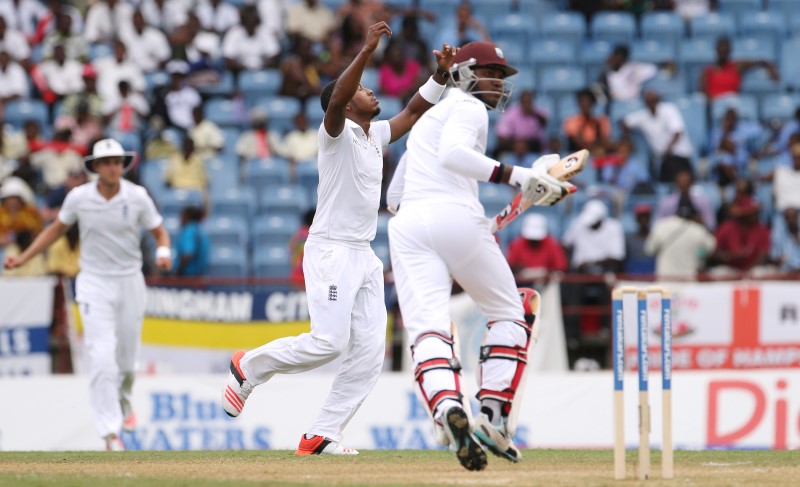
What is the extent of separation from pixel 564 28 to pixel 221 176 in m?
5.53

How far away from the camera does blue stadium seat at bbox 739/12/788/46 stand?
20.3m

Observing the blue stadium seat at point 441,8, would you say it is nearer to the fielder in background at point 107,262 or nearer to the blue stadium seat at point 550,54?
the blue stadium seat at point 550,54

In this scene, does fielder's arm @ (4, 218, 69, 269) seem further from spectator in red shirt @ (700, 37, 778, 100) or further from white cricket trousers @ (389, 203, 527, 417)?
spectator in red shirt @ (700, 37, 778, 100)

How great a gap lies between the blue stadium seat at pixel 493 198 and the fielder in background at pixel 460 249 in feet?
28.7

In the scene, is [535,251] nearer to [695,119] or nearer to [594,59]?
[695,119]

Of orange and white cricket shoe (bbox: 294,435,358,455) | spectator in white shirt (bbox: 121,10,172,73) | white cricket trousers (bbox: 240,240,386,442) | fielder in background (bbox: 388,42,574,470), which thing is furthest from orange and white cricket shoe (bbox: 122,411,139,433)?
spectator in white shirt (bbox: 121,10,172,73)

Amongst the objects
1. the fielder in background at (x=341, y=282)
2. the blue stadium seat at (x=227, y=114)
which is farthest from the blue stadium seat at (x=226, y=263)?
the fielder in background at (x=341, y=282)

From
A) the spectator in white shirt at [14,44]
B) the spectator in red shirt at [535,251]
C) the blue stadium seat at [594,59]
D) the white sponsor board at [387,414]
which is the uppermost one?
the spectator in white shirt at [14,44]

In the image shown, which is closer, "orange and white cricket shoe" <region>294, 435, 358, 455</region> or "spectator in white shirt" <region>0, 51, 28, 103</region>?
"orange and white cricket shoe" <region>294, 435, 358, 455</region>

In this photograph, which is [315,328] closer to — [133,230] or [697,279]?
[133,230]

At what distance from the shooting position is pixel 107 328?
11.8 m

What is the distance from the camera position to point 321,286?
28.3 ft

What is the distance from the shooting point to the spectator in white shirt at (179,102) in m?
19.2

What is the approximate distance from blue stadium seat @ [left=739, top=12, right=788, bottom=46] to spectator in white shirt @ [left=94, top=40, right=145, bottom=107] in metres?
8.64
